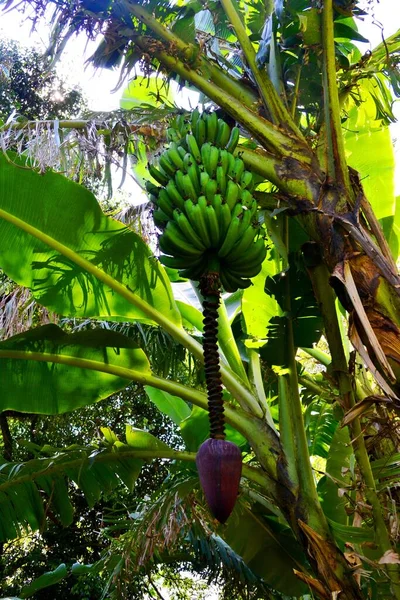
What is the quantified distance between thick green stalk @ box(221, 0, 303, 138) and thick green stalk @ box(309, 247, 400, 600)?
459mm

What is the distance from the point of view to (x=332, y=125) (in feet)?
5.49

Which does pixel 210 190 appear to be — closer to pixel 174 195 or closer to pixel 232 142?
pixel 174 195

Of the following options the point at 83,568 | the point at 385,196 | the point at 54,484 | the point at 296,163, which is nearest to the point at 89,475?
the point at 54,484

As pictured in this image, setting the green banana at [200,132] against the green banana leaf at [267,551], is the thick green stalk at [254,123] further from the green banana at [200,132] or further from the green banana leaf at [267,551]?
the green banana leaf at [267,551]

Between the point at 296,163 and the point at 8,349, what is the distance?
117 cm

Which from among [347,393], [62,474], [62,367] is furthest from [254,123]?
[62,474]

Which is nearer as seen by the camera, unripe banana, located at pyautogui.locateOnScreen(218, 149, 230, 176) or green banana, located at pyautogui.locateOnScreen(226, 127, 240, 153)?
unripe banana, located at pyautogui.locateOnScreen(218, 149, 230, 176)

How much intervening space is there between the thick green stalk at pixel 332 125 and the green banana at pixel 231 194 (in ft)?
0.99

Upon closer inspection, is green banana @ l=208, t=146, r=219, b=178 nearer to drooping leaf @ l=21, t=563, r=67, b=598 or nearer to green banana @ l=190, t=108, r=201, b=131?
green banana @ l=190, t=108, r=201, b=131

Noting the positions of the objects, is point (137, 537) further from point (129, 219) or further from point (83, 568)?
point (129, 219)

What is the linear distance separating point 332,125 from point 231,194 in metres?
0.45

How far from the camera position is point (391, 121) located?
2.55 meters

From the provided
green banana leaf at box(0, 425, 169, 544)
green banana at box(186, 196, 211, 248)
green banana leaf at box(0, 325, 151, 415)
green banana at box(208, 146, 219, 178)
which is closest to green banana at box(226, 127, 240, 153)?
green banana at box(208, 146, 219, 178)

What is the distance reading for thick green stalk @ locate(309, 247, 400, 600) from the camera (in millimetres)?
1566
